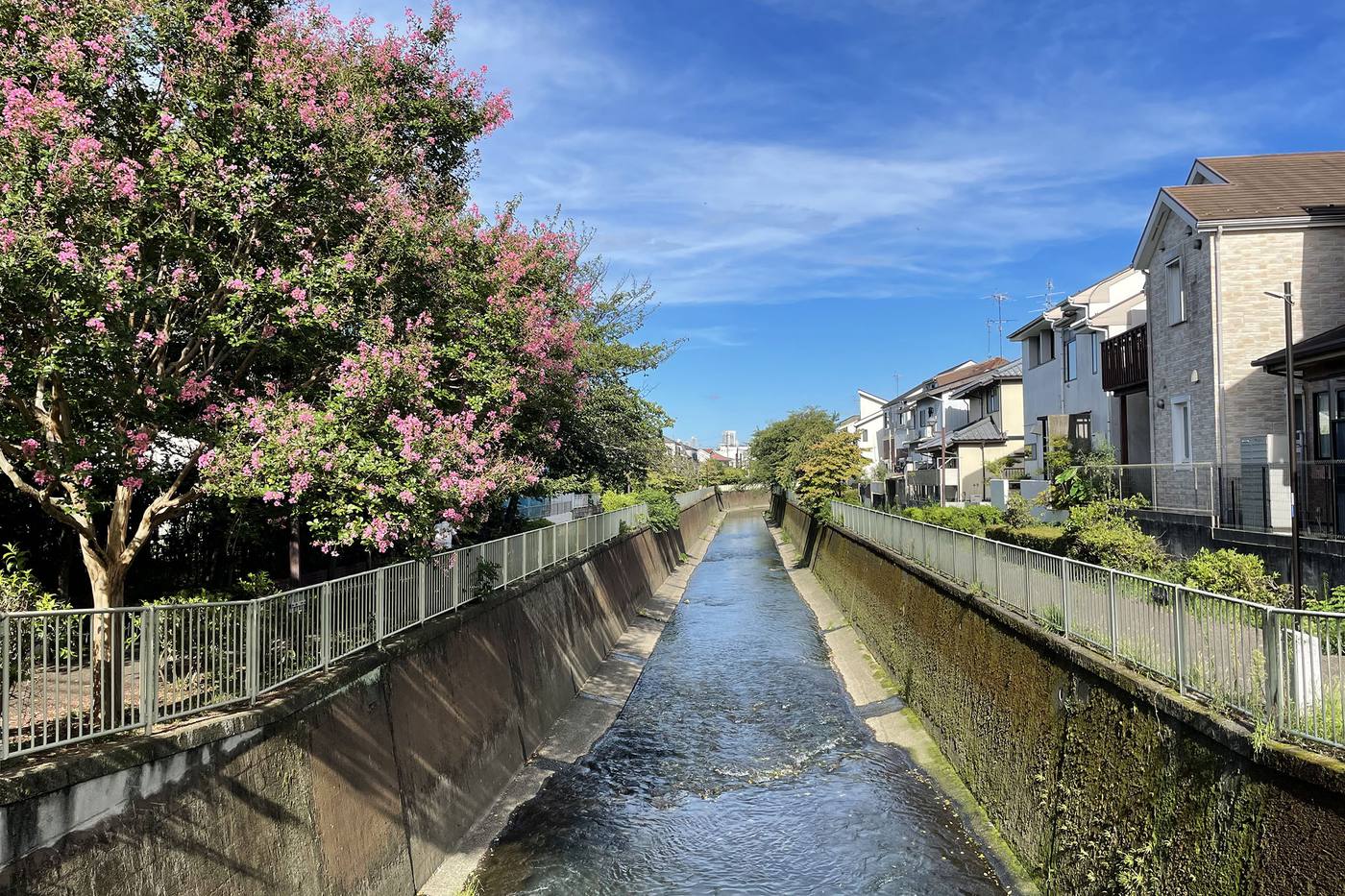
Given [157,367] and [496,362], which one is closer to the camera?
[157,367]

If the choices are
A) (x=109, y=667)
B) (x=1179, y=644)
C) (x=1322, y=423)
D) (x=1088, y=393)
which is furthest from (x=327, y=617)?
(x=1088, y=393)

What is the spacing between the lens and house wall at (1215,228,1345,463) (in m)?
17.0

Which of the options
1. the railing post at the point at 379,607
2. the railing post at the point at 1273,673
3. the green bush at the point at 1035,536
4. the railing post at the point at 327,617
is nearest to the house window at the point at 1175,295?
the green bush at the point at 1035,536

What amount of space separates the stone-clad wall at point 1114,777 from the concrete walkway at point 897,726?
23cm

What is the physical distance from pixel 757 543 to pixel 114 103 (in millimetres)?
61331

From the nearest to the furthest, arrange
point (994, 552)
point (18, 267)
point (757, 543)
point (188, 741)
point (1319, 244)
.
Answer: point (18, 267)
point (188, 741)
point (994, 552)
point (1319, 244)
point (757, 543)

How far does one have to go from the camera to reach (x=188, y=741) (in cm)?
664

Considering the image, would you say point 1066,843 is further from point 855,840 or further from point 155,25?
point 155,25

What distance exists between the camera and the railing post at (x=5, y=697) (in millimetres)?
5312

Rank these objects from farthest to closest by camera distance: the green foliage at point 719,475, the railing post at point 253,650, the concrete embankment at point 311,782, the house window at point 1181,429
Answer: the green foliage at point 719,475 < the house window at point 1181,429 < the railing post at point 253,650 < the concrete embankment at point 311,782

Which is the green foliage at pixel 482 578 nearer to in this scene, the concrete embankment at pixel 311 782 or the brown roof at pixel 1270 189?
the concrete embankment at pixel 311 782

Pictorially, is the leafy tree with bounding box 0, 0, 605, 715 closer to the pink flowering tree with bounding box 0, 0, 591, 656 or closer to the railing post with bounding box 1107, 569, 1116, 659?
the pink flowering tree with bounding box 0, 0, 591, 656

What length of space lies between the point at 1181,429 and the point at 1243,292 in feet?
12.0

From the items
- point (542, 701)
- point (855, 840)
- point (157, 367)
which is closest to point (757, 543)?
point (542, 701)
